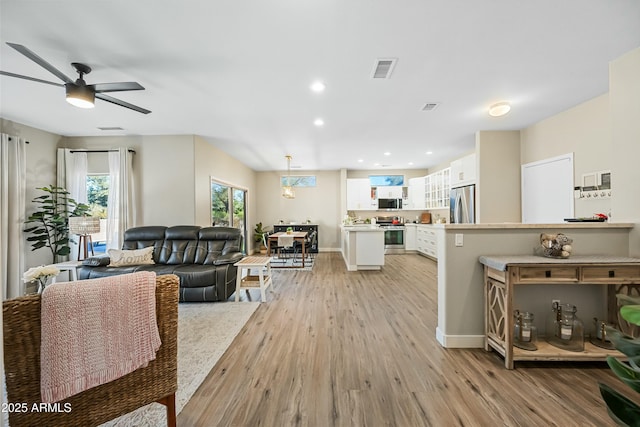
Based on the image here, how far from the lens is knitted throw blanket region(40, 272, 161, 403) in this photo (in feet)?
3.81

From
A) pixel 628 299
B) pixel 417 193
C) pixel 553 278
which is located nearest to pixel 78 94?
pixel 628 299

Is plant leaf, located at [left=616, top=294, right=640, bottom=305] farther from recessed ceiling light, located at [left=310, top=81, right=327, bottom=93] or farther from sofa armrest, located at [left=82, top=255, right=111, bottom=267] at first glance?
sofa armrest, located at [left=82, top=255, right=111, bottom=267]

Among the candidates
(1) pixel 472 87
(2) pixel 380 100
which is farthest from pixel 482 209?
(2) pixel 380 100

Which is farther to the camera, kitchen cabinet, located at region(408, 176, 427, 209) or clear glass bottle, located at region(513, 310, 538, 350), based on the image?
kitchen cabinet, located at region(408, 176, 427, 209)

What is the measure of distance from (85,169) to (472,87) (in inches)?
252

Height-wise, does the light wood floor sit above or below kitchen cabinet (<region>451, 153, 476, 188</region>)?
below

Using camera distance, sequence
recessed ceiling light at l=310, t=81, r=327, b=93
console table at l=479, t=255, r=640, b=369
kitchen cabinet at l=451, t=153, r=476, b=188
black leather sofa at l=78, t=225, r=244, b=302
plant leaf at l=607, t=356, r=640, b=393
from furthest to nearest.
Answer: kitchen cabinet at l=451, t=153, r=476, b=188 → black leather sofa at l=78, t=225, r=244, b=302 → recessed ceiling light at l=310, t=81, r=327, b=93 → console table at l=479, t=255, r=640, b=369 → plant leaf at l=607, t=356, r=640, b=393

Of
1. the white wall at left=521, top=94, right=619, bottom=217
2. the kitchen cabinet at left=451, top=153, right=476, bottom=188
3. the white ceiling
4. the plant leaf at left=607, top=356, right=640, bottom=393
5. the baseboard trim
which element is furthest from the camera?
the kitchen cabinet at left=451, top=153, right=476, bottom=188

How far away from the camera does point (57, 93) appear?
3.09m

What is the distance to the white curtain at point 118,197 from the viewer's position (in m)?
4.64

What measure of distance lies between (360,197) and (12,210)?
7376mm

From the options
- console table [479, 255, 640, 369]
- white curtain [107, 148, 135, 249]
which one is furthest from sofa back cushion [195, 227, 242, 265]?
console table [479, 255, 640, 369]

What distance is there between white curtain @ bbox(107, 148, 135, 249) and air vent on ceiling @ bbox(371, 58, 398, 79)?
Answer: 4605 mm

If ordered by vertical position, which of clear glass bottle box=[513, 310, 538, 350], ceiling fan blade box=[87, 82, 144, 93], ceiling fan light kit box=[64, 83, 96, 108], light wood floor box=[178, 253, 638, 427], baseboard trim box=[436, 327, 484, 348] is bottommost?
light wood floor box=[178, 253, 638, 427]
